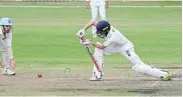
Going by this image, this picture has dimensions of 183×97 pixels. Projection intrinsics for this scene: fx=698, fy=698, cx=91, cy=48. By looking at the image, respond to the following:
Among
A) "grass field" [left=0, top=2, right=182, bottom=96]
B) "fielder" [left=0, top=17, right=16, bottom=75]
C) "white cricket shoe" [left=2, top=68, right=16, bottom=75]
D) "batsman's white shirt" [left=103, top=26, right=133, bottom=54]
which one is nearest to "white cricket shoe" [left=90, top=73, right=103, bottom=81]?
"grass field" [left=0, top=2, right=182, bottom=96]

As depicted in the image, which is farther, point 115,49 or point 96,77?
point 115,49

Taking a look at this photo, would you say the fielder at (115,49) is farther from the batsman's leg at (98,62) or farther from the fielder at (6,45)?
the fielder at (6,45)

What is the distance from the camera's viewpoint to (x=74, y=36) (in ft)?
75.8

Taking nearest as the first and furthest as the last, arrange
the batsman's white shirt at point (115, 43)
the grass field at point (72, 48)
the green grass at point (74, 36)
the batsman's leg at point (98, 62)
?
the grass field at point (72, 48) → the batsman's white shirt at point (115, 43) → the batsman's leg at point (98, 62) → the green grass at point (74, 36)

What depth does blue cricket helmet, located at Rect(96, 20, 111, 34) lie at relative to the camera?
1310cm

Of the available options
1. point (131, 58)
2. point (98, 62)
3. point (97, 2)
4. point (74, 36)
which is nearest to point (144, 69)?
point (131, 58)

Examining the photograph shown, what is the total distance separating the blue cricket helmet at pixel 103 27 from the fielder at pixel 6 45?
1.95 metres

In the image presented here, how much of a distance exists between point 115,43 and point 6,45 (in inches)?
96.2

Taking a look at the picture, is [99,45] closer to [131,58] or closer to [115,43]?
[115,43]

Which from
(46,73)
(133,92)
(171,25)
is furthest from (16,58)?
(171,25)

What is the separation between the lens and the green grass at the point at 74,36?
687 inches

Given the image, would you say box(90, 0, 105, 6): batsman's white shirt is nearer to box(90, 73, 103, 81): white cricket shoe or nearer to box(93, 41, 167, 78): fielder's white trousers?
box(93, 41, 167, 78): fielder's white trousers

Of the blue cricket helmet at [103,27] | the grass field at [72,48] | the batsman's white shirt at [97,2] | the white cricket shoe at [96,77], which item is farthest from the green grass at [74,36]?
the blue cricket helmet at [103,27]

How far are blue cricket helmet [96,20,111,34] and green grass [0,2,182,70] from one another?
3.00m
